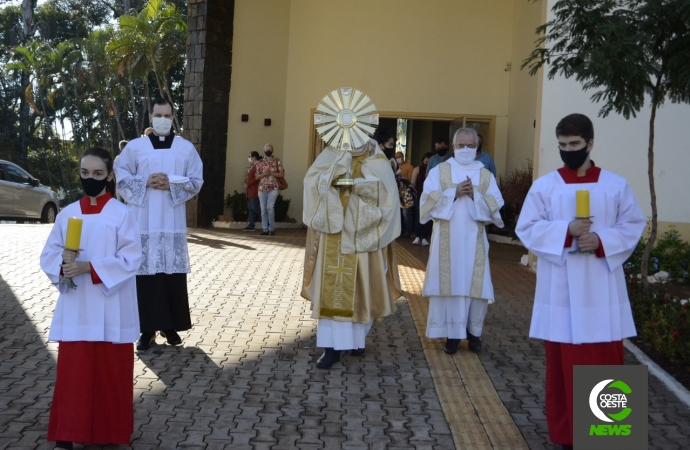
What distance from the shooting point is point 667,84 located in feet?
24.7

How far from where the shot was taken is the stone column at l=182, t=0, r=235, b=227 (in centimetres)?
1909

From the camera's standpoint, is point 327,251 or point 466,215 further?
point 466,215

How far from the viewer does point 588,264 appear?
15.9 ft

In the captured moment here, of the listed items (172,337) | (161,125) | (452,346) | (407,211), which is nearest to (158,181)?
(161,125)

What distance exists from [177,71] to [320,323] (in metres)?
34.3

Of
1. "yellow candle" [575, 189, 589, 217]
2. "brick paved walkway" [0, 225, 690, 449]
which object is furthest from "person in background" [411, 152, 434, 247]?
"yellow candle" [575, 189, 589, 217]

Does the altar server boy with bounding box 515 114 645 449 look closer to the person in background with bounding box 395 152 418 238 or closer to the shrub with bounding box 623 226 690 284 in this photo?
the shrub with bounding box 623 226 690 284

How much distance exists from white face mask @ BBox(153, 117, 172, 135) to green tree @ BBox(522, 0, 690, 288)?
3.50 m

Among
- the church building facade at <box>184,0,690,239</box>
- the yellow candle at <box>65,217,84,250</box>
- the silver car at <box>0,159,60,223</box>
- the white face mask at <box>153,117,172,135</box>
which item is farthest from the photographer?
the silver car at <box>0,159,60,223</box>

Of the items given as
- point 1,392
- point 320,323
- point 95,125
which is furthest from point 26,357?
point 95,125

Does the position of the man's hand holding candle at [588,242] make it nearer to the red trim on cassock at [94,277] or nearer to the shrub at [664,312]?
the shrub at [664,312]

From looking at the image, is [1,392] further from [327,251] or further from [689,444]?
[689,444]

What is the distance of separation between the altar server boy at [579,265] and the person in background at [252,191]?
1348cm

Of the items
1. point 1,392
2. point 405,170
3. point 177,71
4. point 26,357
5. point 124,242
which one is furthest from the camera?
point 177,71
